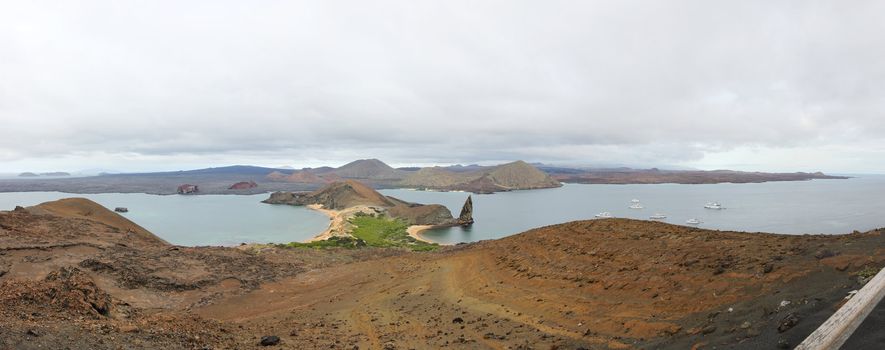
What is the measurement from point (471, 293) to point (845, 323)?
40.5 feet

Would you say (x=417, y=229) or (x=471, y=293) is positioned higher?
(x=471, y=293)

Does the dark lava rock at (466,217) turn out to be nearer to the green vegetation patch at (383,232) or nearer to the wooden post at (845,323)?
the green vegetation patch at (383,232)

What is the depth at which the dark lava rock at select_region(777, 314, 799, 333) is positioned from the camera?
5504mm

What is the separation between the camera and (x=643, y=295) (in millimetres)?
10750

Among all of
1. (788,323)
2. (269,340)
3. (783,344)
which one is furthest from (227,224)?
(783,344)

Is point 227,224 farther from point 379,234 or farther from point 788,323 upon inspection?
point 788,323

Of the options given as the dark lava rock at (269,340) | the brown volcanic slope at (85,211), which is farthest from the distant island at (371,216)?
the dark lava rock at (269,340)

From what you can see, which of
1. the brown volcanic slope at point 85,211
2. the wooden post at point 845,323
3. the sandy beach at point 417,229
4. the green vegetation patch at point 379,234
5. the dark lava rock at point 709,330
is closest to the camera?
the wooden post at point 845,323

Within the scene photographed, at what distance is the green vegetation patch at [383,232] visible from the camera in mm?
58756

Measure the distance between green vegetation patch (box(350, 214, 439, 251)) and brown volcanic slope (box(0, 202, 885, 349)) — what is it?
33487 mm

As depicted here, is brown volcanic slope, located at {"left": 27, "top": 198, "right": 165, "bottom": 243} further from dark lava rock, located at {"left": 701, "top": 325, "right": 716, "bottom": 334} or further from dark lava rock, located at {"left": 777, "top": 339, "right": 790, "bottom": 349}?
dark lava rock, located at {"left": 777, "top": 339, "right": 790, "bottom": 349}

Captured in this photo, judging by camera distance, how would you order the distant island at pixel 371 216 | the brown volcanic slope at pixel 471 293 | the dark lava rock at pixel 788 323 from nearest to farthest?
the dark lava rock at pixel 788 323 → the brown volcanic slope at pixel 471 293 → the distant island at pixel 371 216

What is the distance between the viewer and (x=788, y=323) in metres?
5.54

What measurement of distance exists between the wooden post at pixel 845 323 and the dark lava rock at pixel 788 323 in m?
0.91
